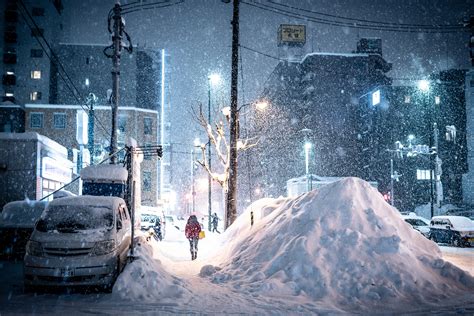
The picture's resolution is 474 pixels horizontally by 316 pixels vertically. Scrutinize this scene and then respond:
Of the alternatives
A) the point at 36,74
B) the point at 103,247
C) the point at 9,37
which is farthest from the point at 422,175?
the point at 9,37

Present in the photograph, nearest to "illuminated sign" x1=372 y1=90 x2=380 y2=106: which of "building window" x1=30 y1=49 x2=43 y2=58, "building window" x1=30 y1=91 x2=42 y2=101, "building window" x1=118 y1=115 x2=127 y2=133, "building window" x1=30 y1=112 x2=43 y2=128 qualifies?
"building window" x1=118 y1=115 x2=127 y2=133

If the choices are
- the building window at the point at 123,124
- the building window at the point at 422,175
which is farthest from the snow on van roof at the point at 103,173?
the building window at the point at 422,175

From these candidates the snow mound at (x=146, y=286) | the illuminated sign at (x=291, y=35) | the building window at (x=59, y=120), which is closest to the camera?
the snow mound at (x=146, y=286)

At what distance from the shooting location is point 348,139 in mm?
57875

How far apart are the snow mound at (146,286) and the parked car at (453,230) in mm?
18670

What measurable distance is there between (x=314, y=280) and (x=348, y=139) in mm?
51367

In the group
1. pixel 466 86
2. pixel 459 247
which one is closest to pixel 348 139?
pixel 466 86

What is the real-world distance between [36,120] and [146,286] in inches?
1995

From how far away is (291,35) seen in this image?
2653 inches

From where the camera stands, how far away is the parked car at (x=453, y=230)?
71.6 feet

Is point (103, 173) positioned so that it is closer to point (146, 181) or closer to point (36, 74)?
point (146, 181)

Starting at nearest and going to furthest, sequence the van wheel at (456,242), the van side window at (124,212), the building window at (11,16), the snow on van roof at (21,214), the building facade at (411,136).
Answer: the van side window at (124,212) → the snow on van roof at (21,214) → the van wheel at (456,242) → the building facade at (411,136) → the building window at (11,16)

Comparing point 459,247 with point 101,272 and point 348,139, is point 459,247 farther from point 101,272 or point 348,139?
point 348,139

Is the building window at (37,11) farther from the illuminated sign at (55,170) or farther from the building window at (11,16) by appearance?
the illuminated sign at (55,170)
